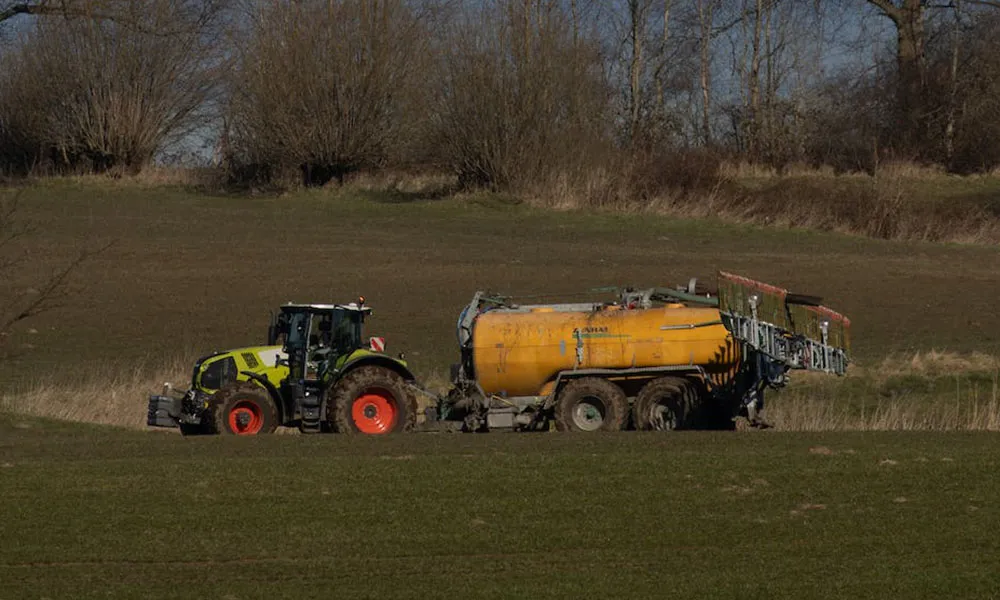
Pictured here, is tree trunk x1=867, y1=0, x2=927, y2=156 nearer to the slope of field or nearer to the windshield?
the slope of field

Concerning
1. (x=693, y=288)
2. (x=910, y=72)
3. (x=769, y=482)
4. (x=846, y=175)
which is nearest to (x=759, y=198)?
(x=846, y=175)

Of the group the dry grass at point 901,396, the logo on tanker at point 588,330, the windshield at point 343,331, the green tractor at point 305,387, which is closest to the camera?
the green tractor at point 305,387

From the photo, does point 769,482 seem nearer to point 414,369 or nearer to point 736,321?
point 736,321

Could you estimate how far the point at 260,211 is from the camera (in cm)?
5391

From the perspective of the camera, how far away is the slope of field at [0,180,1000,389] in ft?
113

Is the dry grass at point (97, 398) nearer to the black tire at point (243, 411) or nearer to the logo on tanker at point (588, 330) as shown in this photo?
the black tire at point (243, 411)

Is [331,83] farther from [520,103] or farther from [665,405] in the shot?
[665,405]

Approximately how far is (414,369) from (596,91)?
31.4 metres

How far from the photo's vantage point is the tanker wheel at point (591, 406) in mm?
22141

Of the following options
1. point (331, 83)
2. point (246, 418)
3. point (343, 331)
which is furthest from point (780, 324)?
point (331, 83)

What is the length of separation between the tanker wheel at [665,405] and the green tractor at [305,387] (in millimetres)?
3040

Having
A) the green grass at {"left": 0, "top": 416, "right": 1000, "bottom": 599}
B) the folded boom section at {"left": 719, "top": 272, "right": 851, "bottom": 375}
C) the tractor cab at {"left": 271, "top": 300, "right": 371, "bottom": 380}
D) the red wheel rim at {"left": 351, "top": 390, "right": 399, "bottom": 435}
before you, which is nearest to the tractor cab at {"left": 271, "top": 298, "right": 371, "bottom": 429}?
the tractor cab at {"left": 271, "top": 300, "right": 371, "bottom": 380}

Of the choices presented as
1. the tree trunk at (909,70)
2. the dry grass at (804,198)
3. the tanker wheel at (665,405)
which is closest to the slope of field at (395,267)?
the dry grass at (804,198)

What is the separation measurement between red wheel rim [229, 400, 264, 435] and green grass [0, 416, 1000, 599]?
2.98 m
